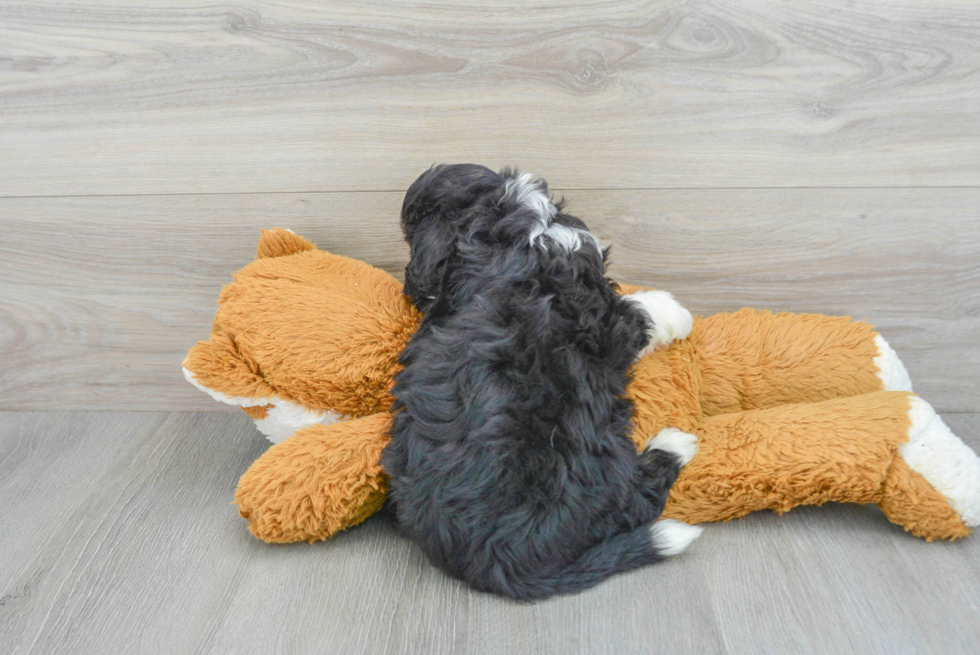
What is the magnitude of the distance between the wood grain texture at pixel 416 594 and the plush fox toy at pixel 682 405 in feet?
0.19

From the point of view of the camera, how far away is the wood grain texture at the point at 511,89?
108 cm

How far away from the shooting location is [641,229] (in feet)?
3.87

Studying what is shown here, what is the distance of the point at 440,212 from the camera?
0.93 m

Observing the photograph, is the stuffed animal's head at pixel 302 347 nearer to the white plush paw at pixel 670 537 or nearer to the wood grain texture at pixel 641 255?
the wood grain texture at pixel 641 255

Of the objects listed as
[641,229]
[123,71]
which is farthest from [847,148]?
[123,71]

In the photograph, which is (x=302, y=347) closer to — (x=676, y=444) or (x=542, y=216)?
(x=542, y=216)

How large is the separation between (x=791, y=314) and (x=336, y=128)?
2.68 feet

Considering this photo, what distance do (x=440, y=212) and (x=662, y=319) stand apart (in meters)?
0.34

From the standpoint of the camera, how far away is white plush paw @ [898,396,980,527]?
89cm

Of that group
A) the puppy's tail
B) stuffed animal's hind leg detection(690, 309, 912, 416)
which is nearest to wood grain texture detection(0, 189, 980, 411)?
stuffed animal's hind leg detection(690, 309, 912, 416)

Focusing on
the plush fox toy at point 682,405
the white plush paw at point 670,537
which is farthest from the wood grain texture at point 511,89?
the white plush paw at point 670,537

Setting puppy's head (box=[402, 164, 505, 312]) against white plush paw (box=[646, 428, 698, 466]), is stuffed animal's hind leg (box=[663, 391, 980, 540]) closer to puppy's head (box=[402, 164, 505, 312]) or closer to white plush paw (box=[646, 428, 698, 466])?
white plush paw (box=[646, 428, 698, 466])

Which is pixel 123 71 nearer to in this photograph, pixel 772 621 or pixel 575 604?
pixel 575 604

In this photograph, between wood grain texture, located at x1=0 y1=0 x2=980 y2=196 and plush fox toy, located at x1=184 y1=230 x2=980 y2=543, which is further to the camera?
wood grain texture, located at x1=0 y1=0 x2=980 y2=196
